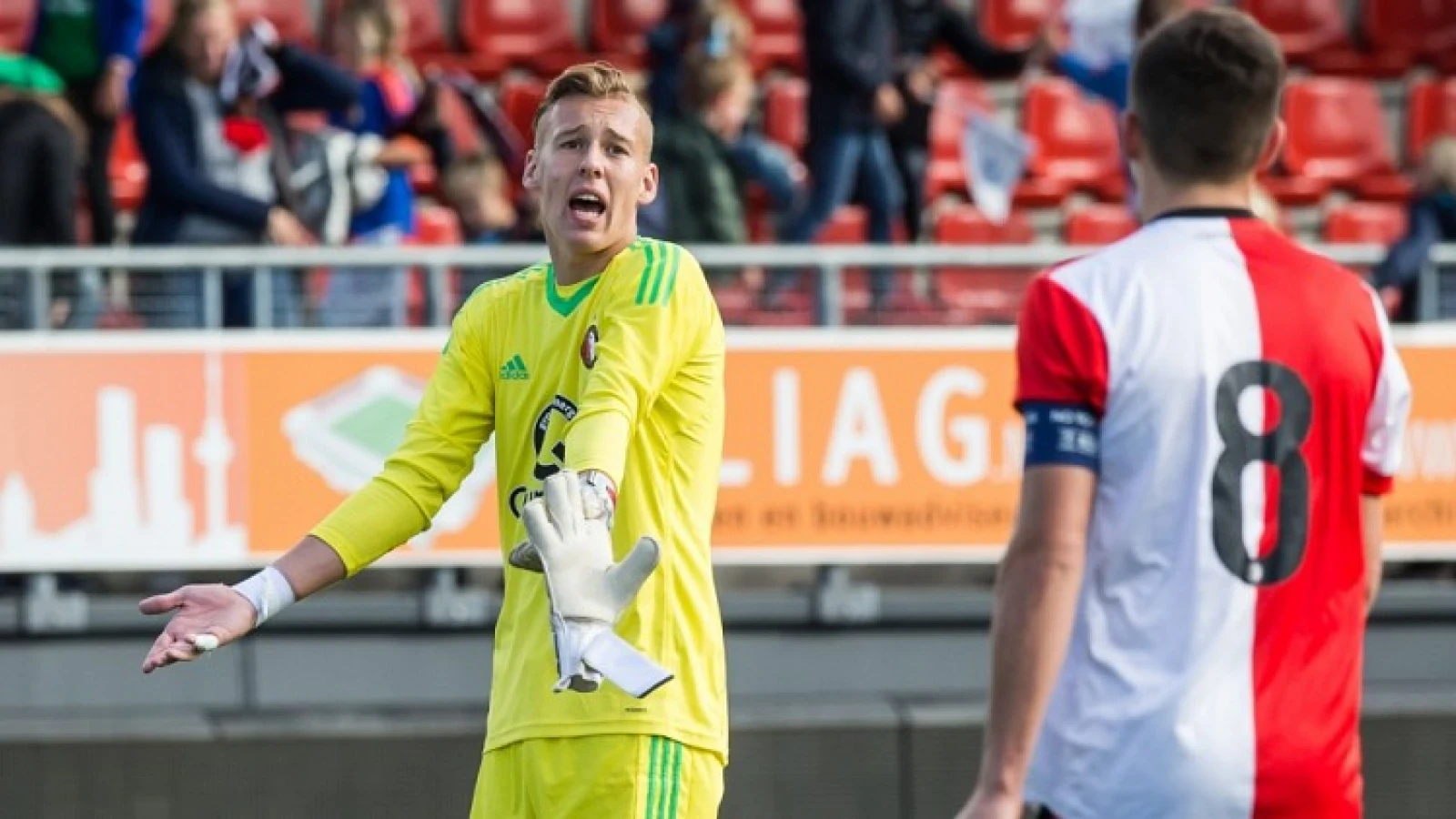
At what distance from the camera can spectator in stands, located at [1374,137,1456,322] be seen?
9453mm

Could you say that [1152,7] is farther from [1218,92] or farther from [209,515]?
[1218,92]

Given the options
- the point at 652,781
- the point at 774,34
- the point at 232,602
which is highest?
the point at 774,34

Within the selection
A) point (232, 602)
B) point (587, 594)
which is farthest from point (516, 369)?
point (587, 594)

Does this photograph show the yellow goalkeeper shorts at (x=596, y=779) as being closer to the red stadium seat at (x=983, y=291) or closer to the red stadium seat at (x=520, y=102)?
the red stadium seat at (x=983, y=291)

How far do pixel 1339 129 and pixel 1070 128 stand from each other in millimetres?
1668

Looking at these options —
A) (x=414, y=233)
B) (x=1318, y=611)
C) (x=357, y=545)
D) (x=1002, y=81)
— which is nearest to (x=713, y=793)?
(x=357, y=545)

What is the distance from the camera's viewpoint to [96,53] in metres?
10.3

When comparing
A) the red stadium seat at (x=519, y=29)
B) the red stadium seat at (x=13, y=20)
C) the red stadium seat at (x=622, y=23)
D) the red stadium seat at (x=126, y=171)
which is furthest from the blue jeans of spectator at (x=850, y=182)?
the red stadium seat at (x=13, y=20)

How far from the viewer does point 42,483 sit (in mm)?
8867

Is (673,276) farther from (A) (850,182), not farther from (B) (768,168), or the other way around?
(A) (850,182)

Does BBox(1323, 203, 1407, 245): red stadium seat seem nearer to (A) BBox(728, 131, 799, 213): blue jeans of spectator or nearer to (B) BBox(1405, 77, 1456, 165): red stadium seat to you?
(B) BBox(1405, 77, 1456, 165): red stadium seat

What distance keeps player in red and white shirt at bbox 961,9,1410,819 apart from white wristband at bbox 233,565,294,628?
1.49 m

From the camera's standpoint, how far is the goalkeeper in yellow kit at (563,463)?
4.71m

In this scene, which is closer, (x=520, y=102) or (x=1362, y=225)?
(x=520, y=102)
